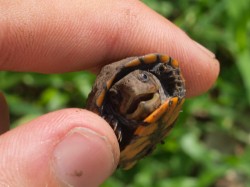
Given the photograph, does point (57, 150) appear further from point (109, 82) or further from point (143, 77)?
point (143, 77)

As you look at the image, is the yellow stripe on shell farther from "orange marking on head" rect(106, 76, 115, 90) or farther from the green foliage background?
the green foliage background

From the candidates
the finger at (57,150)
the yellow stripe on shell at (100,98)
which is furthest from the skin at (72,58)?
the yellow stripe on shell at (100,98)

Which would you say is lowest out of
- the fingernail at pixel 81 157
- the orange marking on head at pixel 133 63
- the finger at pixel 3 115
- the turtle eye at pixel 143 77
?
the finger at pixel 3 115

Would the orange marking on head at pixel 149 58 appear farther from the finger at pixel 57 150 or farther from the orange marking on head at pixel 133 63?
the finger at pixel 57 150

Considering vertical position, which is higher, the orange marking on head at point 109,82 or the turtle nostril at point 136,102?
the orange marking on head at point 109,82

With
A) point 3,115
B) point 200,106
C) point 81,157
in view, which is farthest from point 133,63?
point 200,106
